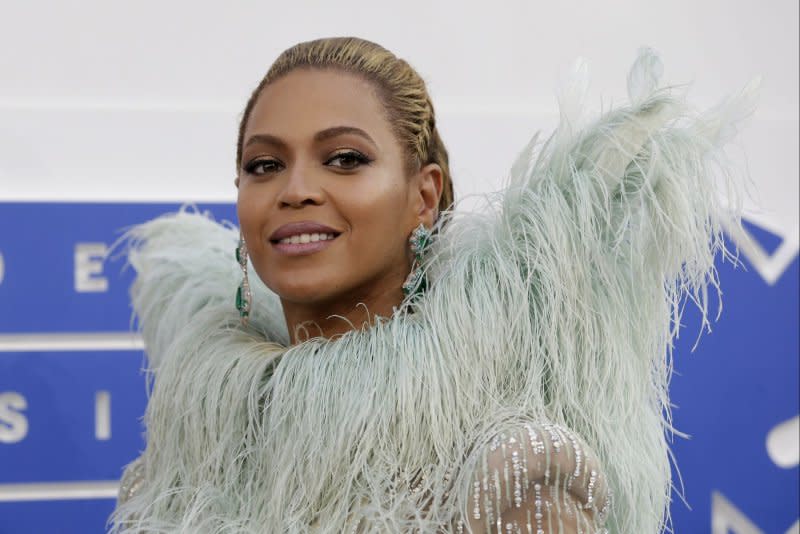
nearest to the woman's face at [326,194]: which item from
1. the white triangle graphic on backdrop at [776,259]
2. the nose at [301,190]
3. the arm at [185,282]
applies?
the nose at [301,190]

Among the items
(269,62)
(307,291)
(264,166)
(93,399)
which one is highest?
(269,62)

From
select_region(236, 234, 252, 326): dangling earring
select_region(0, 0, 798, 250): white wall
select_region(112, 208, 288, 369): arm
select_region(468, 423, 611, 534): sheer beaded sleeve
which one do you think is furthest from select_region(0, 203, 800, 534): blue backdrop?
select_region(468, 423, 611, 534): sheer beaded sleeve

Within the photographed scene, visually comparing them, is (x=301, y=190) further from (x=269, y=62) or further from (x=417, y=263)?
(x=269, y=62)

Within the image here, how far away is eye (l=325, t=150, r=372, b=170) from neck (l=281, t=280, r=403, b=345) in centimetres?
13

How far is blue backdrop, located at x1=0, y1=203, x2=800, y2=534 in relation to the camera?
1616 mm

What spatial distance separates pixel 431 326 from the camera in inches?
38.4

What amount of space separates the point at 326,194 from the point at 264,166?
100 mm

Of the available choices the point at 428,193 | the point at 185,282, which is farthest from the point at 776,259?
the point at 185,282

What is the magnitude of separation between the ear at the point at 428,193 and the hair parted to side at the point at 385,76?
0.01 meters

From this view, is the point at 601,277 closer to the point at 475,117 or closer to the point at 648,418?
the point at 648,418

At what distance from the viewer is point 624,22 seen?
1.81 m

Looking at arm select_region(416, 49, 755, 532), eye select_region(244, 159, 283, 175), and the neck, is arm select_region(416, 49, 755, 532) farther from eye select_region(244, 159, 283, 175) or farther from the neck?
eye select_region(244, 159, 283, 175)

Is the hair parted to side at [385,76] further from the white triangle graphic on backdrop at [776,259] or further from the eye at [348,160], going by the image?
the white triangle graphic on backdrop at [776,259]

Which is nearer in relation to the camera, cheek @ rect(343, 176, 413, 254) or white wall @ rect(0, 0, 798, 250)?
cheek @ rect(343, 176, 413, 254)
